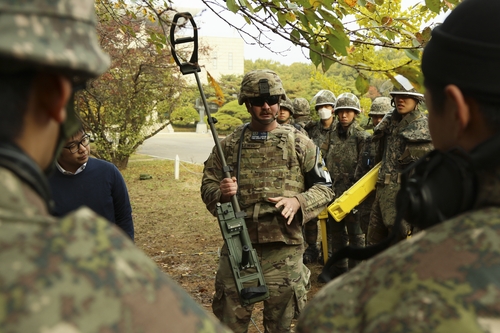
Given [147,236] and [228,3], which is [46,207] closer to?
[228,3]

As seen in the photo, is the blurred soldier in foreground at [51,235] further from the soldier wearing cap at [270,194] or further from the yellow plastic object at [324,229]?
the yellow plastic object at [324,229]

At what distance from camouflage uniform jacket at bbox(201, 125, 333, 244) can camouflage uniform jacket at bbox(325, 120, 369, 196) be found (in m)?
3.37

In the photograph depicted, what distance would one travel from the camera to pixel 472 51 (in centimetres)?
136

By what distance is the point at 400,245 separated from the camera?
4.56ft

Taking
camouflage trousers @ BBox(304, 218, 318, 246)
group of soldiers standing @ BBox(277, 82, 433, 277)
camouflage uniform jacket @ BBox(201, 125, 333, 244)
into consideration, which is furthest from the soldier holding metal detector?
camouflage trousers @ BBox(304, 218, 318, 246)

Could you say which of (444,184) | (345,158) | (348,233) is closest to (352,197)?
(348,233)

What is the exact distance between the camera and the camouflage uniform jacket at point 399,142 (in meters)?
5.82

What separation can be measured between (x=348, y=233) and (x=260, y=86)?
152 inches

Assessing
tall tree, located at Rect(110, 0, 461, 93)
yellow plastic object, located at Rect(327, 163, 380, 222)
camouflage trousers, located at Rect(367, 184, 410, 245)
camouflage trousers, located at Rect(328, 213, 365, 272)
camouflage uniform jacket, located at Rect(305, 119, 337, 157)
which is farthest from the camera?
camouflage uniform jacket, located at Rect(305, 119, 337, 157)

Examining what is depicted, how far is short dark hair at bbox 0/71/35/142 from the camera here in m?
1.03

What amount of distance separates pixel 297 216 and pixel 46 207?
10.8ft

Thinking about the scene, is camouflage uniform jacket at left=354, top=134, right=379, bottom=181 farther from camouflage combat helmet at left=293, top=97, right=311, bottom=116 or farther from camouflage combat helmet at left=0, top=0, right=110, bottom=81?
camouflage combat helmet at left=0, top=0, right=110, bottom=81

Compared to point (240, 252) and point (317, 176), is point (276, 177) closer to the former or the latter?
point (317, 176)

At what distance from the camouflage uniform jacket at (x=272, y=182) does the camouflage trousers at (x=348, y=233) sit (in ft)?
10.1
